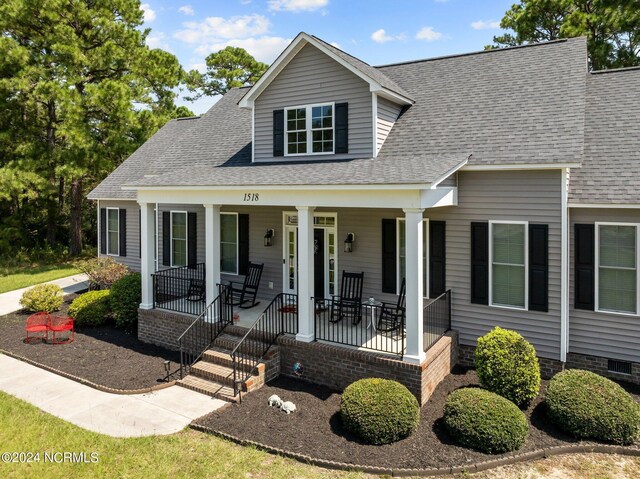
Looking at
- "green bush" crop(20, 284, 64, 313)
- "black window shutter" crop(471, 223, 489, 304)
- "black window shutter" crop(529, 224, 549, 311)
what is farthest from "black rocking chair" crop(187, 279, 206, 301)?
"black window shutter" crop(529, 224, 549, 311)

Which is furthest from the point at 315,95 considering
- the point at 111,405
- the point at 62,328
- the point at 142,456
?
the point at 142,456

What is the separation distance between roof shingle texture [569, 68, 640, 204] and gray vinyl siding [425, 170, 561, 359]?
0.64m

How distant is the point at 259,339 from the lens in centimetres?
1040

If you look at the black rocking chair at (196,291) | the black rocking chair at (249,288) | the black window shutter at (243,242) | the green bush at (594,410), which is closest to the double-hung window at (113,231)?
the black rocking chair at (196,291)

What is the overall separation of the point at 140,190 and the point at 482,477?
1046cm

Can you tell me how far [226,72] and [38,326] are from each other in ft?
102

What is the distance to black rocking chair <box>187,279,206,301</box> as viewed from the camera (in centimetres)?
1334

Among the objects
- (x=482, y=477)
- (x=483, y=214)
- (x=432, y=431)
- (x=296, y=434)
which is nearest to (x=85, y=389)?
(x=296, y=434)

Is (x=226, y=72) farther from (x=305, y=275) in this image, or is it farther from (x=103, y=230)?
(x=305, y=275)

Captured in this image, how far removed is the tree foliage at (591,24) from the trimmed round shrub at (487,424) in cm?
1588

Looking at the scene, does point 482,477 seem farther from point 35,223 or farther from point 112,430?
point 35,223

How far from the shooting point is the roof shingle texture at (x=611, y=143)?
366 inches

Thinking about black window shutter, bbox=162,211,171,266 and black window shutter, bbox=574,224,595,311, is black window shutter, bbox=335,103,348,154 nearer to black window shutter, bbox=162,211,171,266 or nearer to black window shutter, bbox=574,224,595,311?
black window shutter, bbox=574,224,595,311

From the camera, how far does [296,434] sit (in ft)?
24.9
